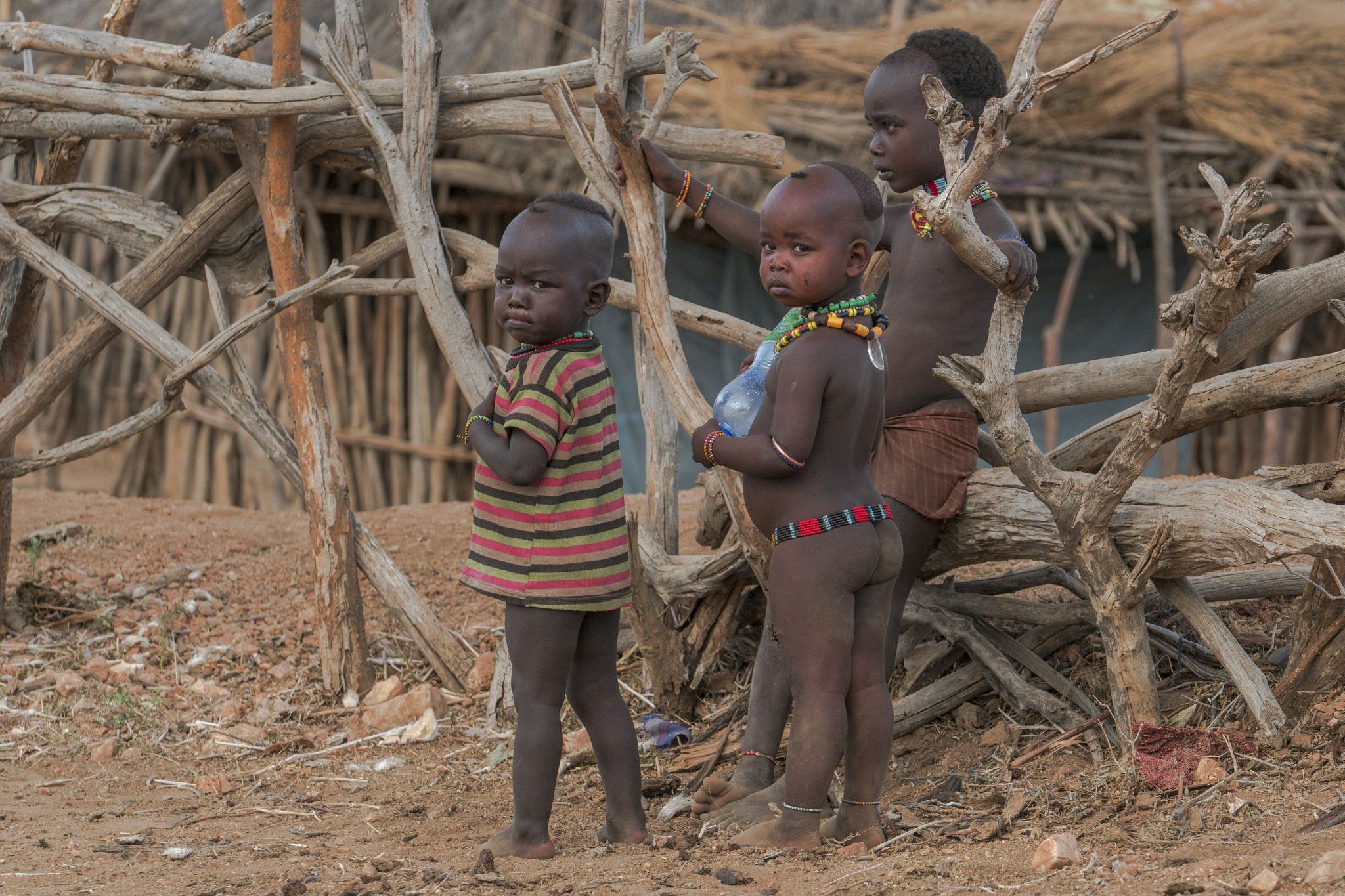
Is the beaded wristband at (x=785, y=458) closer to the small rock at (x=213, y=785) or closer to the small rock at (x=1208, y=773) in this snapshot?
the small rock at (x=1208, y=773)

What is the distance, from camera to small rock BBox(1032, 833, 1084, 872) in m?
2.14

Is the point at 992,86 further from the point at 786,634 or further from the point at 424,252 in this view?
the point at 424,252

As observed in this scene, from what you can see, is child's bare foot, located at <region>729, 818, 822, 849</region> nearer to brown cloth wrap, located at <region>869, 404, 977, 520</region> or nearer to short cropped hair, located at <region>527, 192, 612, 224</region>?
brown cloth wrap, located at <region>869, 404, 977, 520</region>

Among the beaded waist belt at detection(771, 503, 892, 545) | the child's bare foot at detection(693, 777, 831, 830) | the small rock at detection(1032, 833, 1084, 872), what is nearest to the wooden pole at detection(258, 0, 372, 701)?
the child's bare foot at detection(693, 777, 831, 830)

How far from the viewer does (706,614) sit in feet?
12.0

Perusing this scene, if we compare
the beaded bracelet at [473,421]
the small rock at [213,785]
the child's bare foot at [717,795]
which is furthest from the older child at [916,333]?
the small rock at [213,785]

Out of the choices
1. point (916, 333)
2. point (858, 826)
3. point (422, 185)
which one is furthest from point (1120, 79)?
point (858, 826)

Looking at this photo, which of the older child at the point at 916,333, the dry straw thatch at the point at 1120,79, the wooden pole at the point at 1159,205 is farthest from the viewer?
the wooden pole at the point at 1159,205

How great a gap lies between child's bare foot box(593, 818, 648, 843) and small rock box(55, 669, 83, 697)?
2.30m

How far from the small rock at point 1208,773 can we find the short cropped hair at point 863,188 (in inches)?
53.9

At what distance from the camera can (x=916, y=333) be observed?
2803mm

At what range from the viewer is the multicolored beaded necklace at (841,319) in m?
2.35

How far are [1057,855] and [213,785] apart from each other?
227 centimetres

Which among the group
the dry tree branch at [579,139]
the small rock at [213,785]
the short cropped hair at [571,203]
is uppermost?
the dry tree branch at [579,139]
